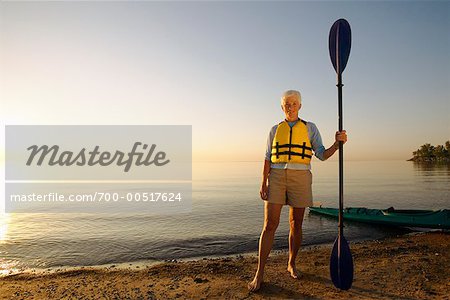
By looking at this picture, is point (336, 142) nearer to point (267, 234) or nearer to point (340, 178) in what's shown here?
point (340, 178)

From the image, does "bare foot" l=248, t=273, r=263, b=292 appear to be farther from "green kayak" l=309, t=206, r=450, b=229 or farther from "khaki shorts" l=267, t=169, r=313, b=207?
"green kayak" l=309, t=206, r=450, b=229

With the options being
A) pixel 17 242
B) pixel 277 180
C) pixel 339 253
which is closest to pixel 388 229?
pixel 339 253

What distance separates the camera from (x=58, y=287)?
237 inches

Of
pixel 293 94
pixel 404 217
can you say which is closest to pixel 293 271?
pixel 293 94

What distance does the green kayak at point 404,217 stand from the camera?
13203 mm

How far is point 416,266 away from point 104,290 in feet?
20.6

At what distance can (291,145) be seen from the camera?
4922mm

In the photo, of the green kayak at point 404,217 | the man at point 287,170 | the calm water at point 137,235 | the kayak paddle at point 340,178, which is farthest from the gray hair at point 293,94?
the green kayak at point 404,217

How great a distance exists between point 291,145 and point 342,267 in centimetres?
219

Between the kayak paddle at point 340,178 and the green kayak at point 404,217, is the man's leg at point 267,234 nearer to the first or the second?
the kayak paddle at point 340,178

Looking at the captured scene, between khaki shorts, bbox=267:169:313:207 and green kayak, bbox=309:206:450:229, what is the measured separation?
460 inches

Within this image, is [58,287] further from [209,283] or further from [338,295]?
[338,295]

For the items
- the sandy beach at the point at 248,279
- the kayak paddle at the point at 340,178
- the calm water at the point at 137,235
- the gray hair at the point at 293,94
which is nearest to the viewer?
the sandy beach at the point at 248,279

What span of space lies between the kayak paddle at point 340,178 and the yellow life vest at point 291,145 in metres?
0.58
